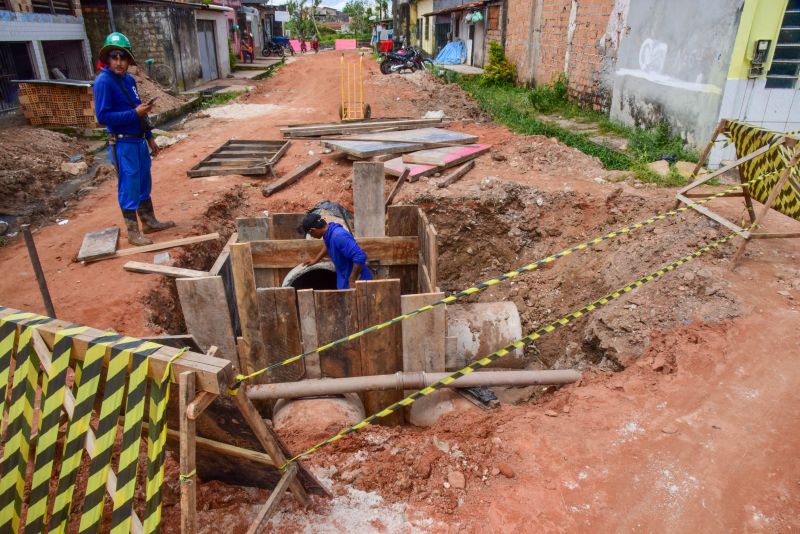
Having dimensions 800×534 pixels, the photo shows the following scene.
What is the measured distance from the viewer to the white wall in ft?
81.7

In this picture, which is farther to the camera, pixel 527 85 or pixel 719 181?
pixel 527 85

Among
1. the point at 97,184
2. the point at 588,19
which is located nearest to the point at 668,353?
the point at 97,184

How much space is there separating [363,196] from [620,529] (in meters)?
4.44

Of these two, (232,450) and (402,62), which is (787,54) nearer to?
(232,450)

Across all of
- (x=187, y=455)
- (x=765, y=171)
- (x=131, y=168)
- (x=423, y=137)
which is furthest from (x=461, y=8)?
(x=187, y=455)

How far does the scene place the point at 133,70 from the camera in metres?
17.3

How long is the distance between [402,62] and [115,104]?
64.2 feet

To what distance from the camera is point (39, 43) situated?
14.4 meters

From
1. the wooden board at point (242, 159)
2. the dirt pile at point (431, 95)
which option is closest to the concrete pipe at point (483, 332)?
the wooden board at point (242, 159)

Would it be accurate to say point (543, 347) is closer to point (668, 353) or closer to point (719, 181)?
point (668, 353)

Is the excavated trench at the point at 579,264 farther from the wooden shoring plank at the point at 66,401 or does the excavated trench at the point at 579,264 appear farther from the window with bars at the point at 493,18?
the window with bars at the point at 493,18

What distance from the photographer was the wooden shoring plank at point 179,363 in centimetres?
207

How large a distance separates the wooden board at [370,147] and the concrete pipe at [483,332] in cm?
532

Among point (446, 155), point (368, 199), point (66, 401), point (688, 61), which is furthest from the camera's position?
point (446, 155)
